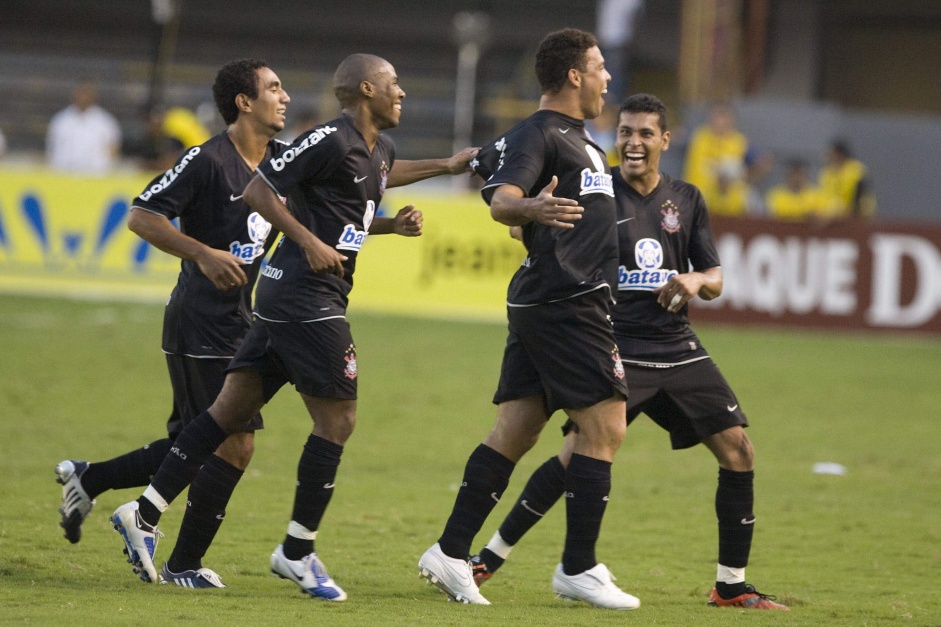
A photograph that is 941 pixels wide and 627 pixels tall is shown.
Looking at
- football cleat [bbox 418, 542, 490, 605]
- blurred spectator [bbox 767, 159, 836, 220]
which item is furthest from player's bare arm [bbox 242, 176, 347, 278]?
blurred spectator [bbox 767, 159, 836, 220]

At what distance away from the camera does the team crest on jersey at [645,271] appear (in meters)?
6.18

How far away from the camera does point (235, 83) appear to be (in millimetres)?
6039

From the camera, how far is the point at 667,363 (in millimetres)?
6047

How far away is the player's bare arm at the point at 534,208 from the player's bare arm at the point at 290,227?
2.34 feet

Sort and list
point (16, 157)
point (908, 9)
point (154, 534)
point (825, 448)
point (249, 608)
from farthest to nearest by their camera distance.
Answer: point (908, 9), point (16, 157), point (825, 448), point (154, 534), point (249, 608)

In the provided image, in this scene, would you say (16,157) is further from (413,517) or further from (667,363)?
(667,363)

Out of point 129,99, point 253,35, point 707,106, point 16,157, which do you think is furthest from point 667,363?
point 253,35

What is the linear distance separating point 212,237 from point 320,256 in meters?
0.84

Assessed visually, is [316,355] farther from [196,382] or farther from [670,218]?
[670,218]

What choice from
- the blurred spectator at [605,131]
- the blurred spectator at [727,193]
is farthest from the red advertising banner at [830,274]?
the blurred spectator at [605,131]

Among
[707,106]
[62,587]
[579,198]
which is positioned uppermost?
[707,106]

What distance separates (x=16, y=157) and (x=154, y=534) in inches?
898

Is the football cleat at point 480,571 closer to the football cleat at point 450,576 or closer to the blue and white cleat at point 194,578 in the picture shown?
the football cleat at point 450,576

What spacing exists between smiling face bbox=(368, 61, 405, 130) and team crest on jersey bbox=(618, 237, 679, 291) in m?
1.30
